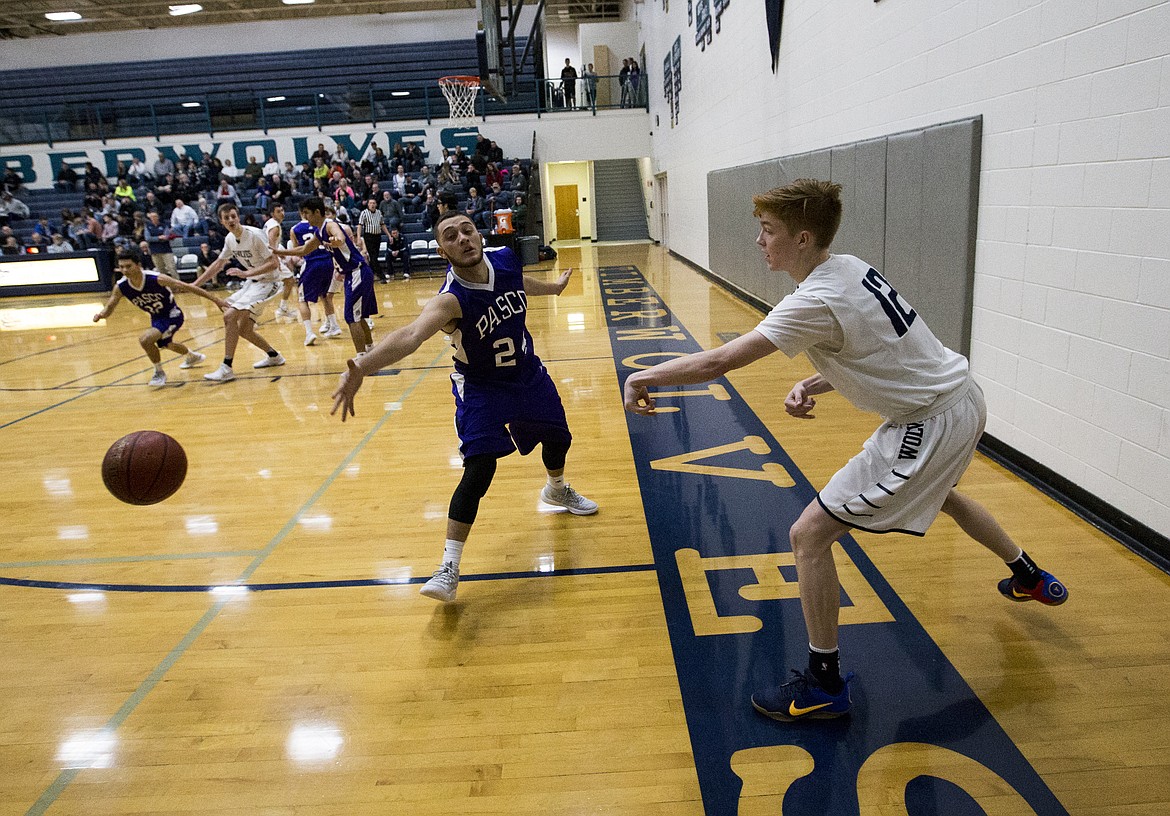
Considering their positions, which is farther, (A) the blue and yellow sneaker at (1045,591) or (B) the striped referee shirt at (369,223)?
(B) the striped referee shirt at (369,223)

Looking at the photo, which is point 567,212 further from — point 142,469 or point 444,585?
point 444,585

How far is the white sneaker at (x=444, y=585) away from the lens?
3.18 m

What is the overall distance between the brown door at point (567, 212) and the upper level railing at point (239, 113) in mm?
5904

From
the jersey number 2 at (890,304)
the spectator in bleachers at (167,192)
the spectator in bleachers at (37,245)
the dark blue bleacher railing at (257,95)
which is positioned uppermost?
the dark blue bleacher railing at (257,95)

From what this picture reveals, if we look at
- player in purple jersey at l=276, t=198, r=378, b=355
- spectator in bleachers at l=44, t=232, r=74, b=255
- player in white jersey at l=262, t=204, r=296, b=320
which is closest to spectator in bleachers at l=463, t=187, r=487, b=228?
player in white jersey at l=262, t=204, r=296, b=320

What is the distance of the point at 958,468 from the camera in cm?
233

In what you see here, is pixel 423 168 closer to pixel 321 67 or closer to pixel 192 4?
pixel 321 67

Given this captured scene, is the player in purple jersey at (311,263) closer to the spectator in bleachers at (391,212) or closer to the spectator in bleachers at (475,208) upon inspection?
the spectator in bleachers at (391,212)

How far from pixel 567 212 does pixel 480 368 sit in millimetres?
26582

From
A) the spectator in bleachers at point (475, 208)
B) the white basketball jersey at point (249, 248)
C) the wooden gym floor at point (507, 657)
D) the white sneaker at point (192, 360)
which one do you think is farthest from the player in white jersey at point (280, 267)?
the spectator in bleachers at point (475, 208)

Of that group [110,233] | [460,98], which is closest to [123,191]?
[110,233]

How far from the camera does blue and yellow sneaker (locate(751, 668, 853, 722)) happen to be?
2377 mm

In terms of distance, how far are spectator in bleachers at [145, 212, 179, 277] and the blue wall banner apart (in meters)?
17.2

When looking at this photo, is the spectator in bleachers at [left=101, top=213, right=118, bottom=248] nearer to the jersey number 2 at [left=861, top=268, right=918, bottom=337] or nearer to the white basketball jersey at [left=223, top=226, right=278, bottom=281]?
the white basketball jersey at [left=223, top=226, right=278, bottom=281]
